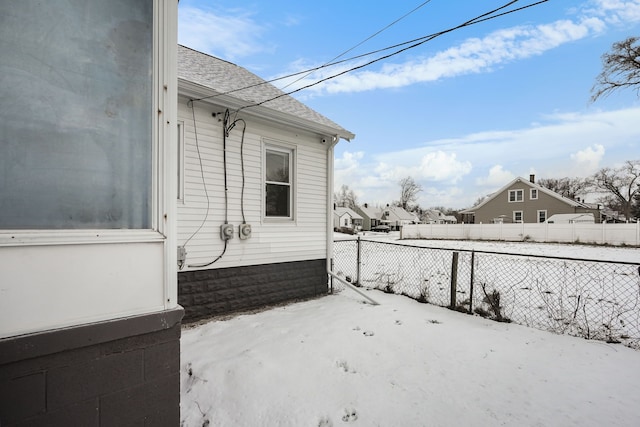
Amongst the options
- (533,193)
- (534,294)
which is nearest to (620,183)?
(533,193)

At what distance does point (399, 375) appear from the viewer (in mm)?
2861

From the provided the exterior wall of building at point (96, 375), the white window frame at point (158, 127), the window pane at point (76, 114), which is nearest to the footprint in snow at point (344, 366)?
the exterior wall of building at point (96, 375)

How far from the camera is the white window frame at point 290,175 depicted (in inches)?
207

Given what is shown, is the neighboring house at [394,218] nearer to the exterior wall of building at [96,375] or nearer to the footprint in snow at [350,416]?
the footprint in snow at [350,416]

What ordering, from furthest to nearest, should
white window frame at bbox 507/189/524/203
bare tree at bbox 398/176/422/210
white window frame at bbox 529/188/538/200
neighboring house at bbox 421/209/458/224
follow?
neighboring house at bbox 421/209/458/224, bare tree at bbox 398/176/422/210, white window frame at bbox 507/189/524/203, white window frame at bbox 529/188/538/200

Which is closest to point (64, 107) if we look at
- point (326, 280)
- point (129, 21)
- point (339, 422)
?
point (129, 21)

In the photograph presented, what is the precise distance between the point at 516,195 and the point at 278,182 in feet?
112

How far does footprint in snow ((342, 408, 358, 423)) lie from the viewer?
2.24 m

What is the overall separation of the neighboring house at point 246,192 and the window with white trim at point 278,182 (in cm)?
2

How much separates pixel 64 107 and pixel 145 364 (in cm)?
128

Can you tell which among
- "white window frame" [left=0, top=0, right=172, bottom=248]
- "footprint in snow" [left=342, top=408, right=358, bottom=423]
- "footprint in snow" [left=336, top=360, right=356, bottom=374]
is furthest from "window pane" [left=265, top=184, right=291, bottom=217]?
"white window frame" [left=0, top=0, right=172, bottom=248]

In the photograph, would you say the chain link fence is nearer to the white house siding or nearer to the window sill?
the white house siding

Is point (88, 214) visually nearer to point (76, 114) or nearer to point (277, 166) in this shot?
point (76, 114)

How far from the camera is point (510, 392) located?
2.62 meters
